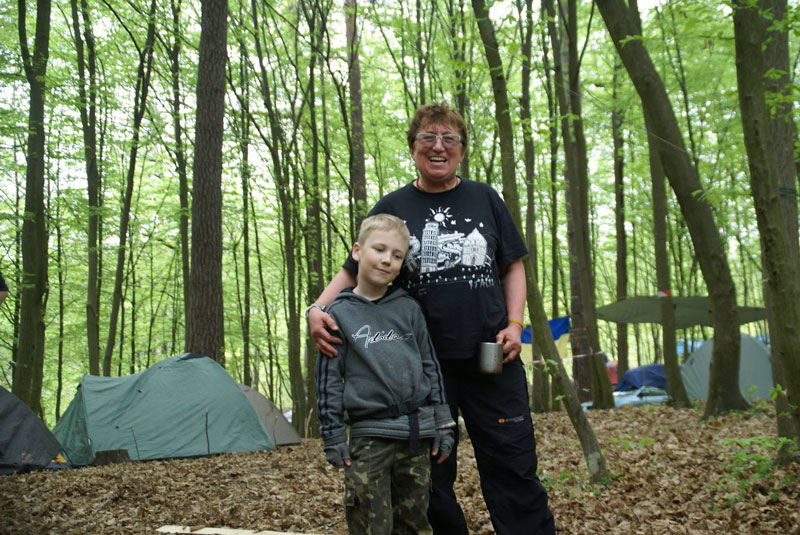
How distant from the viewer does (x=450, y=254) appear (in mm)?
2682

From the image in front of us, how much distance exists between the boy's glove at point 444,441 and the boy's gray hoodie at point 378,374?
0.03 meters

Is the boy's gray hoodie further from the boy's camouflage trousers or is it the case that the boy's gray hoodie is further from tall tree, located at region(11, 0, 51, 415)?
tall tree, located at region(11, 0, 51, 415)

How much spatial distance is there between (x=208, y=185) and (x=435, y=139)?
7525mm

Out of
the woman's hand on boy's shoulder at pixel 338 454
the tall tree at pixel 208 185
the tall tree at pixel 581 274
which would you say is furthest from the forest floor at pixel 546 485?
the tall tree at pixel 581 274

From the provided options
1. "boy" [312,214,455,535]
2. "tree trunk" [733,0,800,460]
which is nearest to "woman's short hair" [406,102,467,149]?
"boy" [312,214,455,535]

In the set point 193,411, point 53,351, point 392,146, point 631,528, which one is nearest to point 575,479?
point 631,528

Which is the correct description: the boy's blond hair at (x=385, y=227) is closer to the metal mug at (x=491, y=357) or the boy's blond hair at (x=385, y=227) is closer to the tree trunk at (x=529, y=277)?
the metal mug at (x=491, y=357)

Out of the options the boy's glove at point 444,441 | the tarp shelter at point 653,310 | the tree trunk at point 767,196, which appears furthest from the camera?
the tarp shelter at point 653,310

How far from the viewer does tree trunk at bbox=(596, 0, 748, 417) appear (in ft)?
20.3

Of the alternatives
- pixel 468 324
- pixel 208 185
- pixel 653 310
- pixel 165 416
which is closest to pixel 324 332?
pixel 468 324

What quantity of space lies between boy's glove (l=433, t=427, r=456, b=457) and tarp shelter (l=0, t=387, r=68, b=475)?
22.2 feet

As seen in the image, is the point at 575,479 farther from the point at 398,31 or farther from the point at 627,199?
the point at 627,199

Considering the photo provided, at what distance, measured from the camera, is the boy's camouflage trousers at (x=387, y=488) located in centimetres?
242

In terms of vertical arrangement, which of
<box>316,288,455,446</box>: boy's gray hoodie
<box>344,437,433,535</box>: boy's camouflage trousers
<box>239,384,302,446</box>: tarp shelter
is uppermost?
<box>316,288,455,446</box>: boy's gray hoodie
